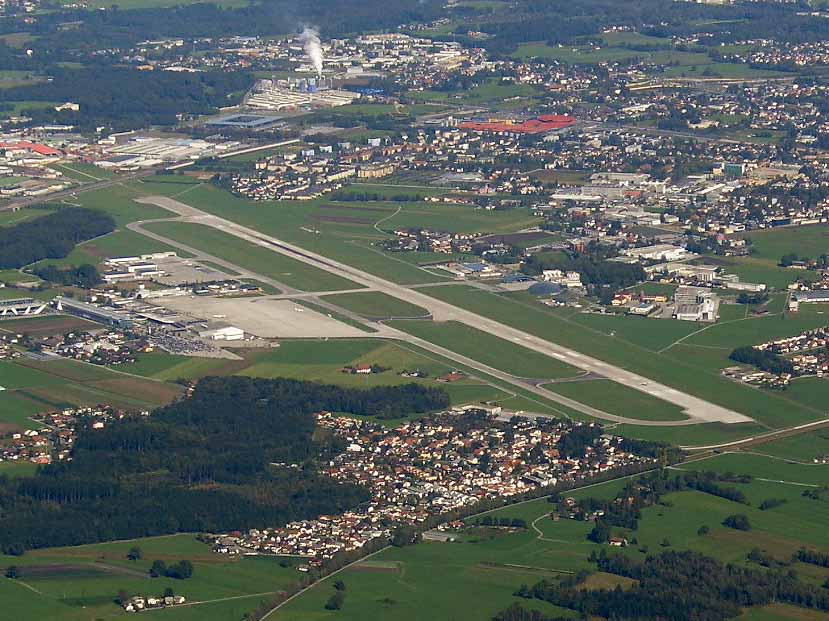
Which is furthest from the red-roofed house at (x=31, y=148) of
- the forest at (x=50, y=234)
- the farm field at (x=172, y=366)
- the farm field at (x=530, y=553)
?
the farm field at (x=530, y=553)

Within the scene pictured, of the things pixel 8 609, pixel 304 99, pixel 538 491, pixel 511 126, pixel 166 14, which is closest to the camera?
pixel 8 609

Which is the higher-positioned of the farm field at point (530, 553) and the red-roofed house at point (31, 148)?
the red-roofed house at point (31, 148)

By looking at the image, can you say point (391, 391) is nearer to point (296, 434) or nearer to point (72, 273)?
point (296, 434)

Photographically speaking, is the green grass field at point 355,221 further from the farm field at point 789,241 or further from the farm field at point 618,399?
the farm field at point 618,399

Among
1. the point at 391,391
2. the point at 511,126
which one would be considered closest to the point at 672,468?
the point at 391,391

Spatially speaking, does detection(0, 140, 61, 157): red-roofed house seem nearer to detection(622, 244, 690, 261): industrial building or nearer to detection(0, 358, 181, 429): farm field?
detection(622, 244, 690, 261): industrial building

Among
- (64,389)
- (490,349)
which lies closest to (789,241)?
(490,349)

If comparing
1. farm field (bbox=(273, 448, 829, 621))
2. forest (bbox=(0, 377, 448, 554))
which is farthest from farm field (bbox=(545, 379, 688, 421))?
farm field (bbox=(273, 448, 829, 621))
